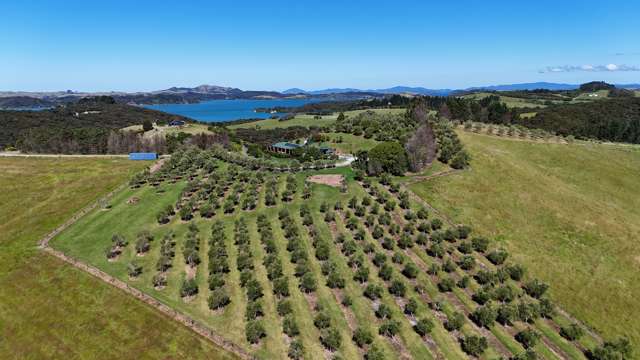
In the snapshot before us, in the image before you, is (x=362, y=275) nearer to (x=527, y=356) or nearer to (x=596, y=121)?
(x=527, y=356)

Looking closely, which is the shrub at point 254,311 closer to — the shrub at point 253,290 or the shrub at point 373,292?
the shrub at point 253,290

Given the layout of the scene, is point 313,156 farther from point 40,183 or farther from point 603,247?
point 40,183

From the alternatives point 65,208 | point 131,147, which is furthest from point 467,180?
point 131,147

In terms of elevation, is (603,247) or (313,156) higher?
(313,156)

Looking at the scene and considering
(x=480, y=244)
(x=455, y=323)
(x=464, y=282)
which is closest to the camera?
(x=455, y=323)

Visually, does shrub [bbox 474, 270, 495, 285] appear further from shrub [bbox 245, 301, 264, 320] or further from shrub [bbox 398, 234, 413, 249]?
shrub [bbox 245, 301, 264, 320]

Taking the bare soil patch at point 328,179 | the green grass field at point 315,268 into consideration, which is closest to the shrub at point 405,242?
the green grass field at point 315,268

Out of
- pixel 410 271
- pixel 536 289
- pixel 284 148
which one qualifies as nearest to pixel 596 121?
pixel 284 148
